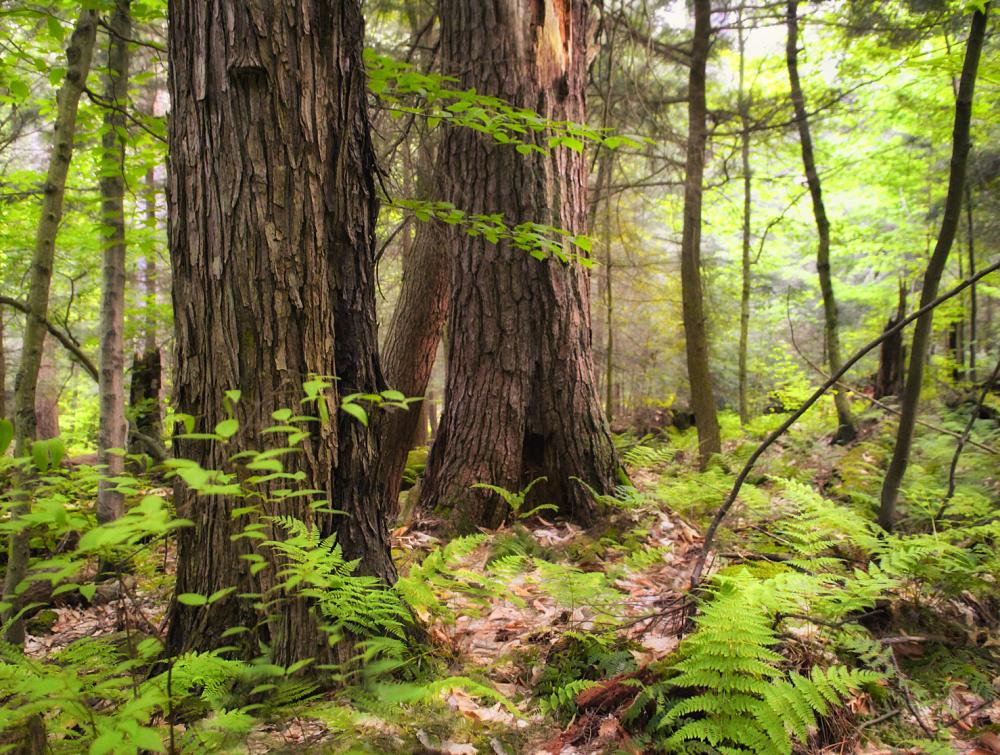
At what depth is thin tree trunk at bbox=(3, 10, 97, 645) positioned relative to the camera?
2.33 meters

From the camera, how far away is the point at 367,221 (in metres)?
2.42

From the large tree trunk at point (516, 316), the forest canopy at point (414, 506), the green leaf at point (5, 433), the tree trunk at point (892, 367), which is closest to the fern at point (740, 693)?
the forest canopy at point (414, 506)

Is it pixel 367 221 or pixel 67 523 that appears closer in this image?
pixel 67 523

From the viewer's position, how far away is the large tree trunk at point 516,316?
435 cm

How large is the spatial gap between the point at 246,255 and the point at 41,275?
1121 mm

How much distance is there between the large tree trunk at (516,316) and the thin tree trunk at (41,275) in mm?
2447

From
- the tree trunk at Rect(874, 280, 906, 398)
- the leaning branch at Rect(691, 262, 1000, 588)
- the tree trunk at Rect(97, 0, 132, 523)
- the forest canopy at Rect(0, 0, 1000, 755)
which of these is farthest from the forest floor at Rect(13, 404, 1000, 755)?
the tree trunk at Rect(874, 280, 906, 398)

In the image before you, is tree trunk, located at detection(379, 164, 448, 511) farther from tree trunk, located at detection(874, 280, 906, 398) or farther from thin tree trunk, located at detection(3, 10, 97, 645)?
tree trunk, located at detection(874, 280, 906, 398)

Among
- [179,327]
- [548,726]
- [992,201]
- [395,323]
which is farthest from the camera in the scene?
[992,201]

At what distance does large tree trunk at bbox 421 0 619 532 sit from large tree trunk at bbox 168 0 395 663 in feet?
7.33

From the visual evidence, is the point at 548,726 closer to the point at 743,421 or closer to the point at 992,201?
the point at 743,421

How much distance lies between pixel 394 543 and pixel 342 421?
68.6 inches

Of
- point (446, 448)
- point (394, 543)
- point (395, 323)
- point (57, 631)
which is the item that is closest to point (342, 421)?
point (394, 543)

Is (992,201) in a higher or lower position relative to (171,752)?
higher
